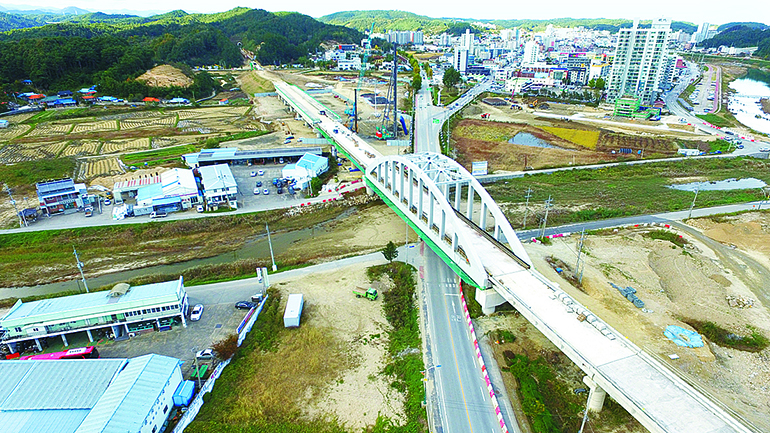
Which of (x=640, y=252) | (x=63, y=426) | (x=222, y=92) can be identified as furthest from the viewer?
(x=222, y=92)

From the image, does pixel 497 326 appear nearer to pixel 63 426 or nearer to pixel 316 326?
pixel 316 326

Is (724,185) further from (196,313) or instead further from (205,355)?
(196,313)

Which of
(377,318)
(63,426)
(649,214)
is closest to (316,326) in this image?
(377,318)

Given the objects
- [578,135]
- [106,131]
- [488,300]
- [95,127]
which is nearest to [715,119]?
[578,135]

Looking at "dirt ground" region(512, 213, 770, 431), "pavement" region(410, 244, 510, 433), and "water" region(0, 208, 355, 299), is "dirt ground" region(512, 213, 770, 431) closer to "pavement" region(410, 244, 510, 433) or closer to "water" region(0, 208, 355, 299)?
"pavement" region(410, 244, 510, 433)

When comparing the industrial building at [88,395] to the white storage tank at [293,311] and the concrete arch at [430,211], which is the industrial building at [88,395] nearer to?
the white storage tank at [293,311]

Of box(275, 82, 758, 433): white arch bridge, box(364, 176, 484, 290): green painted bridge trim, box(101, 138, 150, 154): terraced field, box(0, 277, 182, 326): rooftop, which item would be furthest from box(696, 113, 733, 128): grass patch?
box(101, 138, 150, 154): terraced field

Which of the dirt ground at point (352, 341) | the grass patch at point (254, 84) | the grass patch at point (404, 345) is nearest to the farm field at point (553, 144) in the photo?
the grass patch at point (404, 345)
